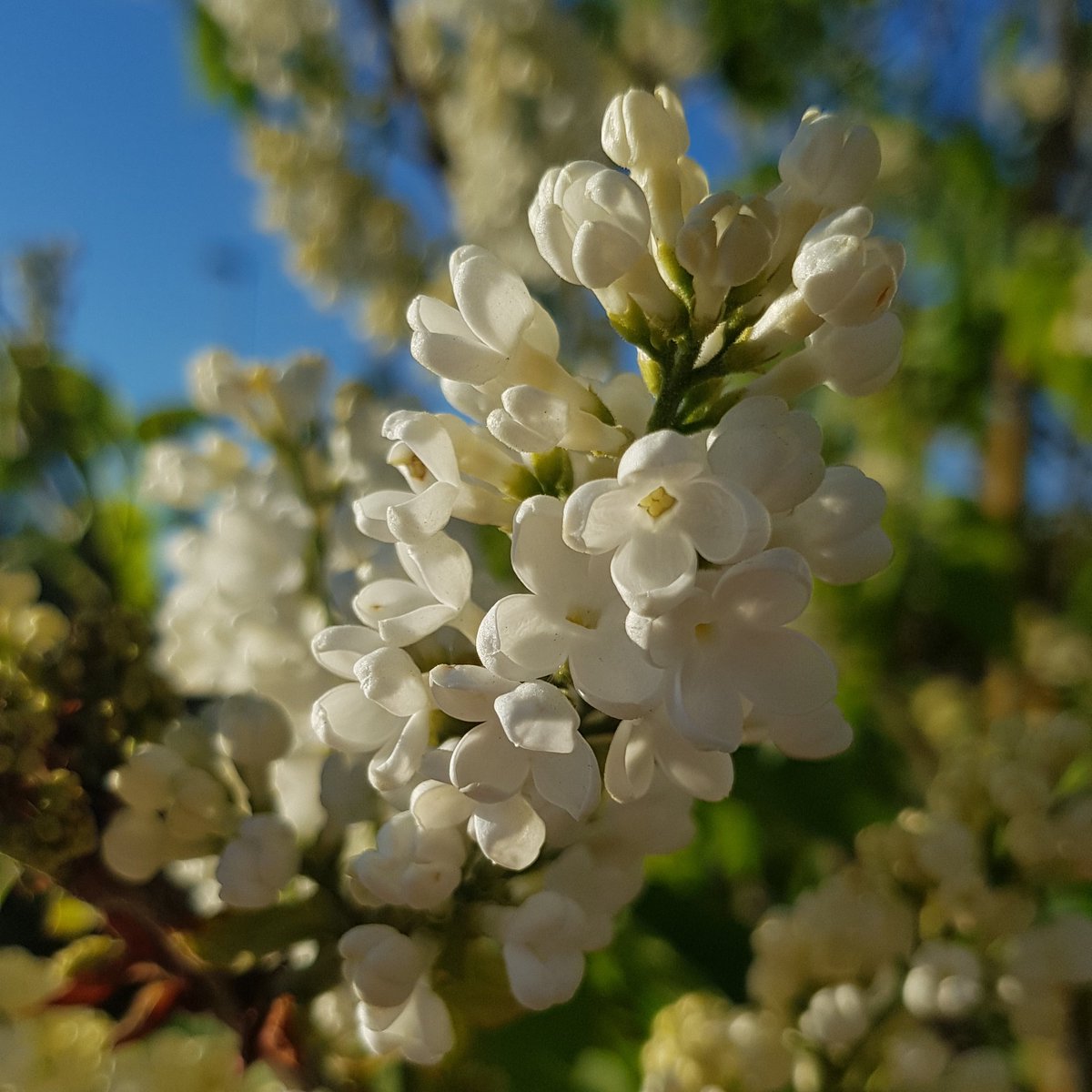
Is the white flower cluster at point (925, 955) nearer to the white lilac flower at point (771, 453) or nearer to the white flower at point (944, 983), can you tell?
the white flower at point (944, 983)

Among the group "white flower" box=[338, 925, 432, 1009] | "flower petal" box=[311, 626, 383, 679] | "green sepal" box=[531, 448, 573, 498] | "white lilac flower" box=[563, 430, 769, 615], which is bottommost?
"white flower" box=[338, 925, 432, 1009]

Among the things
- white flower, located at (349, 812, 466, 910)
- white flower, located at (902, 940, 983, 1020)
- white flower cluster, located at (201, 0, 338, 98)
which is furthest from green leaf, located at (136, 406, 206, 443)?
white flower cluster, located at (201, 0, 338, 98)

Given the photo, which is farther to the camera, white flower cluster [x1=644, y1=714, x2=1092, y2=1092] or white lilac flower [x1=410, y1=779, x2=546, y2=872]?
white flower cluster [x1=644, y1=714, x2=1092, y2=1092]

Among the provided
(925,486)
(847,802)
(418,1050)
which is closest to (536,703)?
(418,1050)

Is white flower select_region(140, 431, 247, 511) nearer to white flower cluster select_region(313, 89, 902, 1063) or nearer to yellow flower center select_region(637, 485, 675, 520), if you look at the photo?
white flower cluster select_region(313, 89, 902, 1063)

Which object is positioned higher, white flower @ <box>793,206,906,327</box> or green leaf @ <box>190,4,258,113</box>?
green leaf @ <box>190,4,258,113</box>

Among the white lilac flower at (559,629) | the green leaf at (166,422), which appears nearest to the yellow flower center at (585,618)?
the white lilac flower at (559,629)

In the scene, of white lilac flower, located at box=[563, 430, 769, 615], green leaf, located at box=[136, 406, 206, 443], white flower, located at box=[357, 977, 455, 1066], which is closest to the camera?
white lilac flower, located at box=[563, 430, 769, 615]

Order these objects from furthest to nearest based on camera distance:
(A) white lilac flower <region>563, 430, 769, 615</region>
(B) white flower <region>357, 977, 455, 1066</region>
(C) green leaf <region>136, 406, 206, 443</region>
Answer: (C) green leaf <region>136, 406, 206, 443</region> < (B) white flower <region>357, 977, 455, 1066</region> < (A) white lilac flower <region>563, 430, 769, 615</region>
